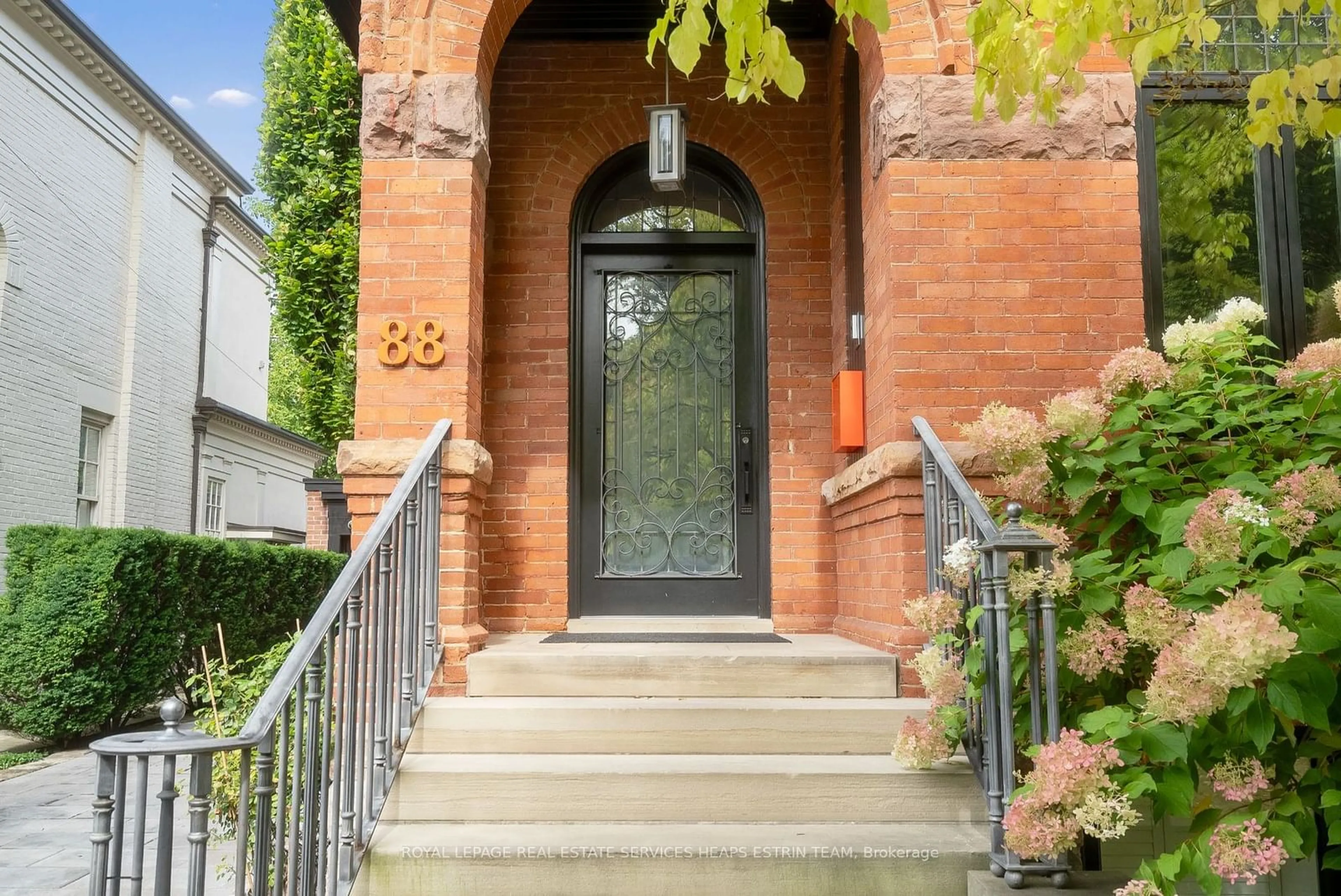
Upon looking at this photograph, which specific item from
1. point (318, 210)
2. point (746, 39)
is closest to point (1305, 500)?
point (746, 39)

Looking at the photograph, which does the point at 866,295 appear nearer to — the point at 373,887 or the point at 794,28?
the point at 794,28

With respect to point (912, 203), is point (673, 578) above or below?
below

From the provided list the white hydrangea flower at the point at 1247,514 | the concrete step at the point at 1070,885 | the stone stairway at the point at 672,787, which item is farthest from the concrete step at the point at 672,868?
the white hydrangea flower at the point at 1247,514

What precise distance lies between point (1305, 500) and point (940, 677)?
1221mm

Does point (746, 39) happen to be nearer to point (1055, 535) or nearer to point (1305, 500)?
point (1055, 535)

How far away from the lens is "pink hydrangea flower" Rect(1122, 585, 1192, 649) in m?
2.86

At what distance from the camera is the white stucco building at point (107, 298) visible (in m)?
11.7

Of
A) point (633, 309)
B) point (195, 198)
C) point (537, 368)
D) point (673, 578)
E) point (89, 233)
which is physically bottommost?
point (673, 578)

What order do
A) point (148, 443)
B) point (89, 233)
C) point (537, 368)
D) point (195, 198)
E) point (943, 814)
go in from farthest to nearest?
point (195, 198), point (148, 443), point (89, 233), point (537, 368), point (943, 814)

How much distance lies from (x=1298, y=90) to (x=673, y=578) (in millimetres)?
3835

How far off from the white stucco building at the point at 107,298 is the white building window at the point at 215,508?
0.05 metres

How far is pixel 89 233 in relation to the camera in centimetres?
1341

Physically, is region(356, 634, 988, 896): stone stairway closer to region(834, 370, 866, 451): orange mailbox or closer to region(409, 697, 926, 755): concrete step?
region(409, 697, 926, 755): concrete step

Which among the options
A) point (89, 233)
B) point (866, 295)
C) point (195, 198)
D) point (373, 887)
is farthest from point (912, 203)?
point (195, 198)
